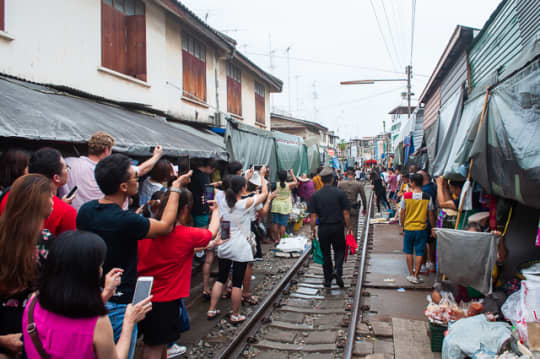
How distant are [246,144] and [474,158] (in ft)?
19.4

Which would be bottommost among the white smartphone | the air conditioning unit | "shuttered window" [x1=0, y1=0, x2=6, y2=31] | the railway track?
the railway track

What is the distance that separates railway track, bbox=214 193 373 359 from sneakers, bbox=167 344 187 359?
0.55 metres

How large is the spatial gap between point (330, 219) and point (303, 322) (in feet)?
6.12

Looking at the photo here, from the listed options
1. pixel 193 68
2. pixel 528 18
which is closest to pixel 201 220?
pixel 528 18

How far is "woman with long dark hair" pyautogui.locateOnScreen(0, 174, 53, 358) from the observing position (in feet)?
7.11

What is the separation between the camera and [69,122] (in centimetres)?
470

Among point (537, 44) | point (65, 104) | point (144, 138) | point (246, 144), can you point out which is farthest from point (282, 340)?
point (246, 144)

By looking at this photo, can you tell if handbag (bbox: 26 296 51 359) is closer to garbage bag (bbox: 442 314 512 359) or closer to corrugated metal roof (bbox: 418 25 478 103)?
garbage bag (bbox: 442 314 512 359)

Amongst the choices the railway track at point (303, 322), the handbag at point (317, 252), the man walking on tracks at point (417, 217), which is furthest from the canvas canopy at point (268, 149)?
the man walking on tracks at point (417, 217)

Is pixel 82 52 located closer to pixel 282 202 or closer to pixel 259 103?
pixel 282 202

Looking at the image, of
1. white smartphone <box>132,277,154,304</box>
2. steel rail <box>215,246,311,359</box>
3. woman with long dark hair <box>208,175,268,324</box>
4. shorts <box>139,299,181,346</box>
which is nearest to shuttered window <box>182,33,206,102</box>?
woman with long dark hair <box>208,175,268,324</box>

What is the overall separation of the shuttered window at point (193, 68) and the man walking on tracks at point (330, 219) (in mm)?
5985

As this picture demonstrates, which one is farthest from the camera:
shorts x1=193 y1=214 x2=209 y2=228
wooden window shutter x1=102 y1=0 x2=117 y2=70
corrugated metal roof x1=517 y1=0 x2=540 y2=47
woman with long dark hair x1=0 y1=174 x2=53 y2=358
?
wooden window shutter x1=102 y1=0 x2=117 y2=70

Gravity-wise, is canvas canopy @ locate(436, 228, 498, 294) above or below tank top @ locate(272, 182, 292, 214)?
below
